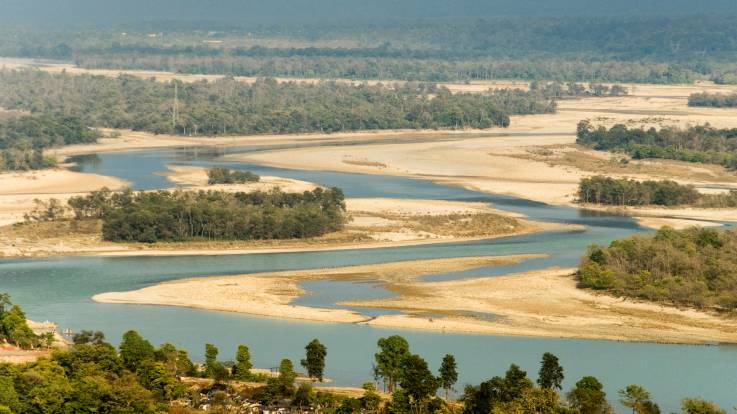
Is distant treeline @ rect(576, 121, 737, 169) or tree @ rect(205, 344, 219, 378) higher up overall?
distant treeline @ rect(576, 121, 737, 169)

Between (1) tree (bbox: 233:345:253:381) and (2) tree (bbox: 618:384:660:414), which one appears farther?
(1) tree (bbox: 233:345:253:381)

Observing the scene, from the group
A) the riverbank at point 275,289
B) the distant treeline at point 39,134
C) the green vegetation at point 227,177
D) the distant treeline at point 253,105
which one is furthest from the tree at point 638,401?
the distant treeline at point 253,105

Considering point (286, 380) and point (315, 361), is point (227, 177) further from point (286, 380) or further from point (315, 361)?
point (286, 380)

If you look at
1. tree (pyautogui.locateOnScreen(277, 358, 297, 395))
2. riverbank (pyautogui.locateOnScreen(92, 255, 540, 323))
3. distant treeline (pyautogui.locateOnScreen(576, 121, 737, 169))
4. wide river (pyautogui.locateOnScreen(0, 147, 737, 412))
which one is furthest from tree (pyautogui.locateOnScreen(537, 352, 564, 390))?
distant treeline (pyautogui.locateOnScreen(576, 121, 737, 169))

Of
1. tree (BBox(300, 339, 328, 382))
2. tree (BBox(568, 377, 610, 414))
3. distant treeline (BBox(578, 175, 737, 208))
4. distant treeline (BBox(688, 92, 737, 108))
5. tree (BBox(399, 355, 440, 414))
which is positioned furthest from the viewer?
distant treeline (BBox(688, 92, 737, 108))

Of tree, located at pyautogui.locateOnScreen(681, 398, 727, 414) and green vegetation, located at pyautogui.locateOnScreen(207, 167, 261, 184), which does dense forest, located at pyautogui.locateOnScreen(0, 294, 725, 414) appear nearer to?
tree, located at pyautogui.locateOnScreen(681, 398, 727, 414)

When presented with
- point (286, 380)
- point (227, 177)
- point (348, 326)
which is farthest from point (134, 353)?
point (227, 177)
